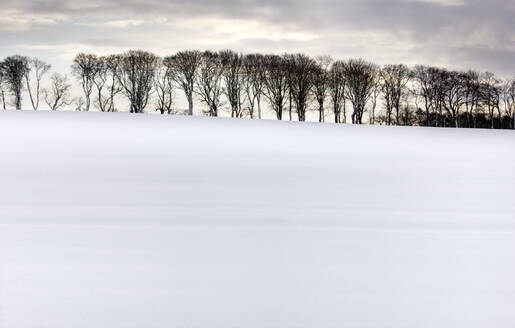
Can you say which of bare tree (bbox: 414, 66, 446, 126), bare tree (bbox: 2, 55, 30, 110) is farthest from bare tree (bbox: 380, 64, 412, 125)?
bare tree (bbox: 2, 55, 30, 110)

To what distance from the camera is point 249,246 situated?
4051 millimetres

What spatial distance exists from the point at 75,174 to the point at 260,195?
249cm

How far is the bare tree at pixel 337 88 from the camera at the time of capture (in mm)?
48812

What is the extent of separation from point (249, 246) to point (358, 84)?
154ft

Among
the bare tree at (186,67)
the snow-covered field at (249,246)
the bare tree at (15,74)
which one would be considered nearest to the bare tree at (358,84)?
the bare tree at (186,67)

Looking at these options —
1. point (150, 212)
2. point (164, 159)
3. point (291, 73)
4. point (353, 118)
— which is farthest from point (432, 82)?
point (150, 212)

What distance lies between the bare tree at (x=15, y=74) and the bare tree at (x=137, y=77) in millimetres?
8183

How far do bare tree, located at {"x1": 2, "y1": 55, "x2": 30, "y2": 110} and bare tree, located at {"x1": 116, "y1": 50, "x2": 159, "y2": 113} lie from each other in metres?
8.18

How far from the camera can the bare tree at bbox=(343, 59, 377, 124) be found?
4919 centimetres

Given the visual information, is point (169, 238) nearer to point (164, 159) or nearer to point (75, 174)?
point (75, 174)

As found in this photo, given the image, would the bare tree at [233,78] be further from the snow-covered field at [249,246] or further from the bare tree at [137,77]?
the snow-covered field at [249,246]

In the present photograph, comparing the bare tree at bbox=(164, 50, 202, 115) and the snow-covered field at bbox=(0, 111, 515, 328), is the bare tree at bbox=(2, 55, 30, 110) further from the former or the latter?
the snow-covered field at bbox=(0, 111, 515, 328)

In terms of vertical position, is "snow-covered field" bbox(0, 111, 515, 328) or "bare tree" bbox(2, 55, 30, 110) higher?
"bare tree" bbox(2, 55, 30, 110)

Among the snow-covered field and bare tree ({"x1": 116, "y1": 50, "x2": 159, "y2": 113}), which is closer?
the snow-covered field
